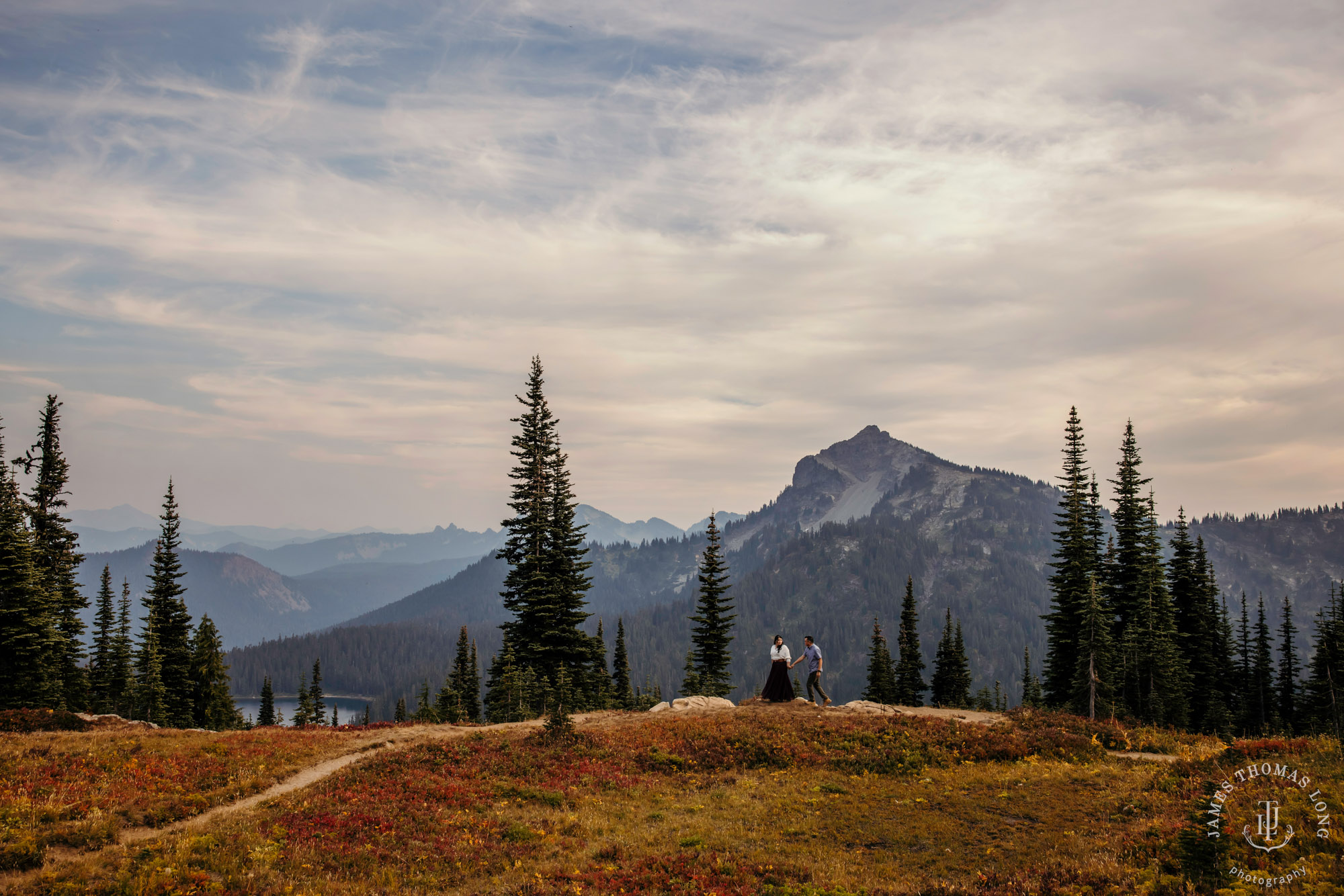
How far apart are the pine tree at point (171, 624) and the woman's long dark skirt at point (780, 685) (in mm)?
51224

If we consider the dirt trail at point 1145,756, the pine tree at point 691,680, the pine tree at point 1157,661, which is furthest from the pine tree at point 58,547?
the pine tree at point 1157,661

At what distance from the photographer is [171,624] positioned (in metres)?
60.9

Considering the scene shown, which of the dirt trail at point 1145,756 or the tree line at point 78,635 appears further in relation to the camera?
the tree line at point 78,635

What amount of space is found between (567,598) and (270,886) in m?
36.3

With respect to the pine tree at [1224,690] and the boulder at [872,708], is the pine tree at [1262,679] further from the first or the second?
the boulder at [872,708]

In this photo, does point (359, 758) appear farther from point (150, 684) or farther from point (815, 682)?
point (150, 684)

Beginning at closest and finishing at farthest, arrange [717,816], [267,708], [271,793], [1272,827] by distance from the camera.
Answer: [1272,827]
[717,816]
[271,793]
[267,708]

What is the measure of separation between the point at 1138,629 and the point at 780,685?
3291 centimetres

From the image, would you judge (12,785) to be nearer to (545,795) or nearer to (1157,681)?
(545,795)

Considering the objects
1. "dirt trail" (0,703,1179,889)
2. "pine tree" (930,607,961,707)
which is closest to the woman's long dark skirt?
"dirt trail" (0,703,1179,889)

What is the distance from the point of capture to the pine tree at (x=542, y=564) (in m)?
49.2

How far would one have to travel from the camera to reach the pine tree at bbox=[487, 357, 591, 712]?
49.2 metres

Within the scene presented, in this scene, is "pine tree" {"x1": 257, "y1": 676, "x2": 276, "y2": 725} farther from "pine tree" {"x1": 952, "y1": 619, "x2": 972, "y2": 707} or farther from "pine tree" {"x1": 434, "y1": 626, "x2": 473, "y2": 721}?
"pine tree" {"x1": 952, "y1": 619, "x2": 972, "y2": 707}

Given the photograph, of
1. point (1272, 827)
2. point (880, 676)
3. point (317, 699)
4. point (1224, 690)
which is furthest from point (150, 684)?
point (1224, 690)
